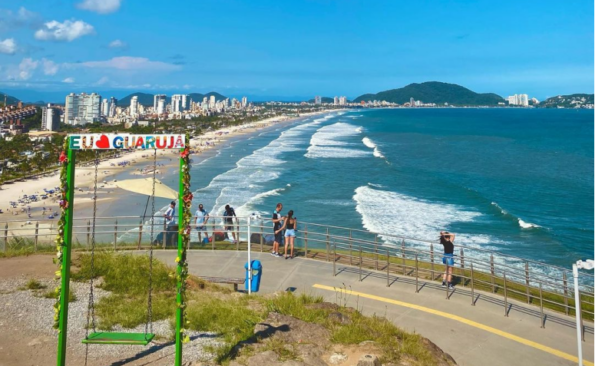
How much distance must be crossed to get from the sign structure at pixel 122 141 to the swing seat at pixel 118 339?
2702mm

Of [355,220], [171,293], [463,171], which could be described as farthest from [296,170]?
[171,293]

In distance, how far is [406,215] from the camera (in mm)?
27906

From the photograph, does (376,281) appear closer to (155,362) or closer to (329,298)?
(329,298)

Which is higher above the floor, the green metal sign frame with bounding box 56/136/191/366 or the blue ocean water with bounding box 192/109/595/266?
the green metal sign frame with bounding box 56/136/191/366

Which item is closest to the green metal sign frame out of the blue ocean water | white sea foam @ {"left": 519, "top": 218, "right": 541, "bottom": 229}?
the blue ocean water

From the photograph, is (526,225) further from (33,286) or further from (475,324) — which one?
(33,286)

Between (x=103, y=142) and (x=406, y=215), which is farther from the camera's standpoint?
(x=406, y=215)

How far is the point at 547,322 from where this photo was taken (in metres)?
9.01

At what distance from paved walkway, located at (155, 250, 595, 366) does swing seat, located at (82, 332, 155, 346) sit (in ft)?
12.9

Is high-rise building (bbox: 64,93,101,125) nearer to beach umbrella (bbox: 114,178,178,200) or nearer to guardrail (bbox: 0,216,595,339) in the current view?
beach umbrella (bbox: 114,178,178,200)

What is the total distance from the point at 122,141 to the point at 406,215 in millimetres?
23370

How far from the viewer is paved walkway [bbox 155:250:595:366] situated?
309 inches

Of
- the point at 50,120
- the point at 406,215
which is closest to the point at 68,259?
the point at 406,215

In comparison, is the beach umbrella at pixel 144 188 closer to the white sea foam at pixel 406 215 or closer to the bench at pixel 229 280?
the bench at pixel 229 280
